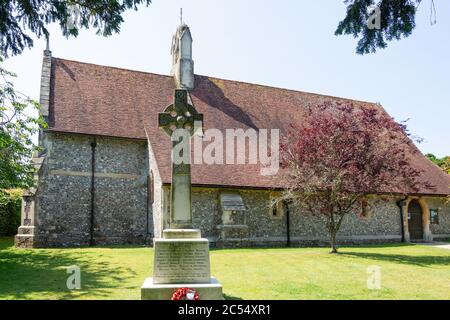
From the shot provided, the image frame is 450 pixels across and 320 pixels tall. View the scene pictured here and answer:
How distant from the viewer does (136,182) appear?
20.6 m

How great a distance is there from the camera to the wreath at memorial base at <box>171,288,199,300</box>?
6.68 meters

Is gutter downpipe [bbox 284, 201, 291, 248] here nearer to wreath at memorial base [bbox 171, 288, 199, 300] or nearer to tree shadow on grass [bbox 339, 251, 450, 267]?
tree shadow on grass [bbox 339, 251, 450, 267]

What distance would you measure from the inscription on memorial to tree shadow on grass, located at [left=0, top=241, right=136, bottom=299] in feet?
5.28

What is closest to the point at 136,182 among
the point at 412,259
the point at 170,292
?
the point at 412,259

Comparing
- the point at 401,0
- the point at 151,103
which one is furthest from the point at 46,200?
the point at 401,0

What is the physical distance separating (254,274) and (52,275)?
5.41m

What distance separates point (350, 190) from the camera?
15.6 m

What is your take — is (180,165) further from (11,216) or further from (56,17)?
(11,216)

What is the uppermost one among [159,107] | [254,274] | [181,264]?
[159,107]

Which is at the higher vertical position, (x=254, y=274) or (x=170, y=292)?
(x=170, y=292)

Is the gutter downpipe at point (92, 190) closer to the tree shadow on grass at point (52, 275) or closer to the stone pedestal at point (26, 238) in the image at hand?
the stone pedestal at point (26, 238)

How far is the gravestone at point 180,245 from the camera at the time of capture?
24.0ft

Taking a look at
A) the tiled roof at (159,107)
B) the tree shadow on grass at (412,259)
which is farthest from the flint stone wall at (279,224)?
the tree shadow on grass at (412,259)
